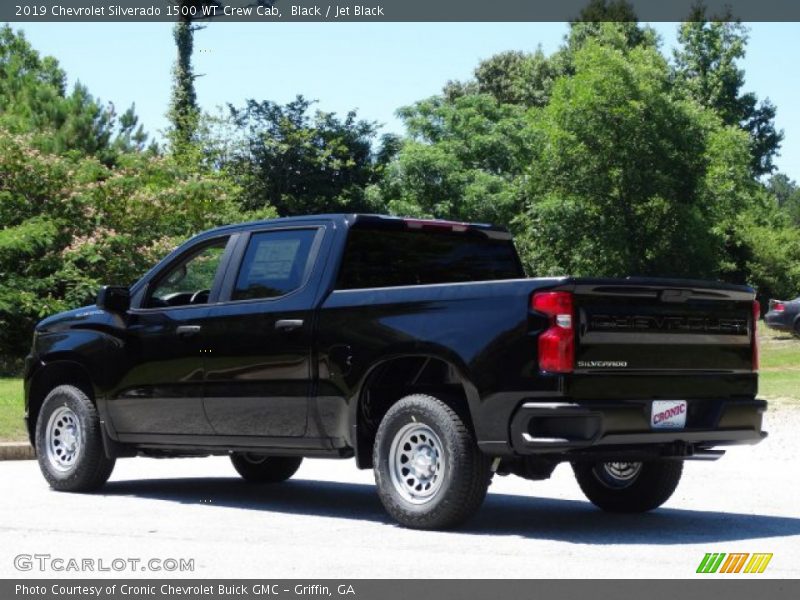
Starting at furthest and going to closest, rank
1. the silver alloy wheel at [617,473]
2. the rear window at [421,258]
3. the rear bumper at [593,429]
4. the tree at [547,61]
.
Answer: the tree at [547,61], the silver alloy wheel at [617,473], the rear window at [421,258], the rear bumper at [593,429]

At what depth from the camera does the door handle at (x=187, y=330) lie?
33.9ft

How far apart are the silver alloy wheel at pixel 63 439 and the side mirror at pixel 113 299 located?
99cm

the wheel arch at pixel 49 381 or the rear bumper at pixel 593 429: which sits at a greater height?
the rear bumper at pixel 593 429

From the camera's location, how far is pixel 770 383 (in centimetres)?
2631

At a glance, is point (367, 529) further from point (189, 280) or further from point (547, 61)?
point (547, 61)

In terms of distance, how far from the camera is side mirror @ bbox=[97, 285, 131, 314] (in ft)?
35.2

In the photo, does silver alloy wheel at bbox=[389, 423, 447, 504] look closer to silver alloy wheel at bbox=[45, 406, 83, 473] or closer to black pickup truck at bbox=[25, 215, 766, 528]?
black pickup truck at bbox=[25, 215, 766, 528]

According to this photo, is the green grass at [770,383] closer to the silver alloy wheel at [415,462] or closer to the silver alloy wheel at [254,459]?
the silver alloy wheel at [254,459]

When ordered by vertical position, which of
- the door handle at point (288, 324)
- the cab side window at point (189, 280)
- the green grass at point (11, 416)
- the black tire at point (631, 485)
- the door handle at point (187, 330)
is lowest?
the green grass at point (11, 416)

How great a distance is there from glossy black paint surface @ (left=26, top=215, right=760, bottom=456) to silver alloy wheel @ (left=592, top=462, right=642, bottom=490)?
1.11 metres

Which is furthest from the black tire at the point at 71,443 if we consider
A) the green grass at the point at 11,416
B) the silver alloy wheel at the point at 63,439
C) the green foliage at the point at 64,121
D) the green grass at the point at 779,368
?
the green foliage at the point at 64,121

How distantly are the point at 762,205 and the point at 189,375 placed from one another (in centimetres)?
6977
